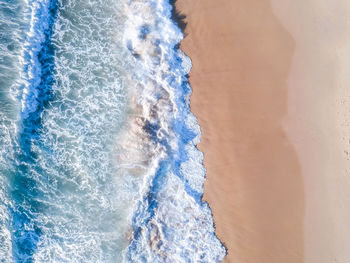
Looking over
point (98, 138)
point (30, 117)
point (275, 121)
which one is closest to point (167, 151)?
point (98, 138)

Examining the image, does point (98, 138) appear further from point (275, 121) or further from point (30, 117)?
point (275, 121)

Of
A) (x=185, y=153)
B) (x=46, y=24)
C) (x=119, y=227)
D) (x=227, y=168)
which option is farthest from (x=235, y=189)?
(x=46, y=24)

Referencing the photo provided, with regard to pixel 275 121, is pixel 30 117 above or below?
below

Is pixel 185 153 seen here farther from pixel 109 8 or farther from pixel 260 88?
pixel 109 8

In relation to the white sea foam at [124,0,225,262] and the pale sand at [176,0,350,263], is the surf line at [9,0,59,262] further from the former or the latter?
the pale sand at [176,0,350,263]

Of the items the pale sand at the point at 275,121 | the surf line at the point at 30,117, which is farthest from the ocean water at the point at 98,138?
the pale sand at the point at 275,121

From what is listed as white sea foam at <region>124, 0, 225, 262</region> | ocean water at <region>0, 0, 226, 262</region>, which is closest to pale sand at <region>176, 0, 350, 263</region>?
white sea foam at <region>124, 0, 225, 262</region>

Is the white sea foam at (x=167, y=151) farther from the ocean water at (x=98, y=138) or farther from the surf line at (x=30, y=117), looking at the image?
the surf line at (x=30, y=117)
